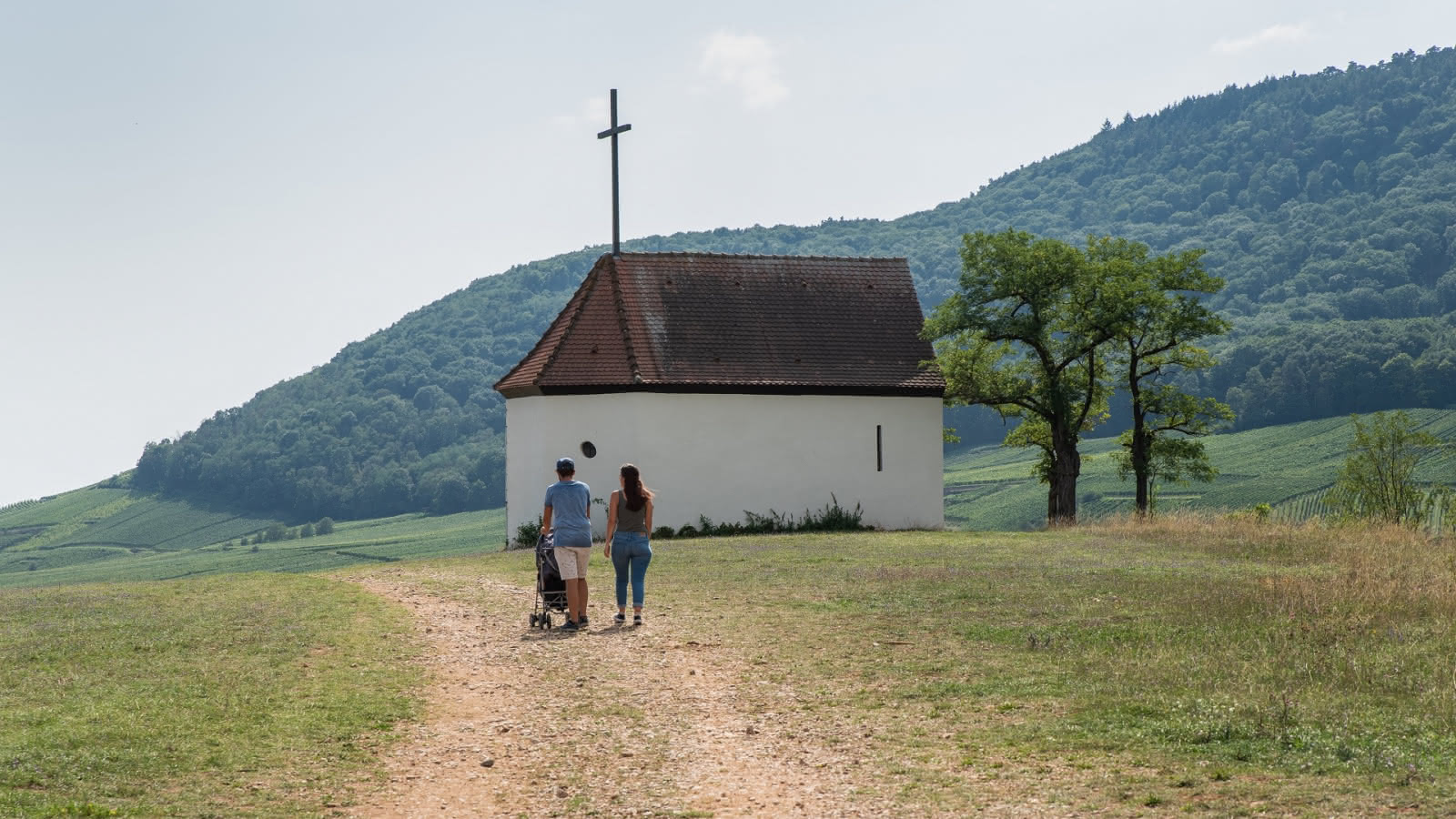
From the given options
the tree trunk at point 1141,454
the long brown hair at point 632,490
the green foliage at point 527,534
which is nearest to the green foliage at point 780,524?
the green foliage at point 527,534

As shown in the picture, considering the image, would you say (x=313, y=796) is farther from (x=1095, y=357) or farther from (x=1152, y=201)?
(x=1152, y=201)

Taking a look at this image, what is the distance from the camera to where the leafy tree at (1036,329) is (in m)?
32.3

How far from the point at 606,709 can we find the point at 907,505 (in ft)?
73.5

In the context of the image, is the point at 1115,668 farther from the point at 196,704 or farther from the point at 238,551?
the point at 238,551

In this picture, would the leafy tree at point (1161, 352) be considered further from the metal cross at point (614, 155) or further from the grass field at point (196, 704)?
the grass field at point (196, 704)

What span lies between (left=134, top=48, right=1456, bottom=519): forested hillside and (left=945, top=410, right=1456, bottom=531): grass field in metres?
9.33

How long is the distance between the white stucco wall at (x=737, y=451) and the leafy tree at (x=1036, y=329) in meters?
1.66

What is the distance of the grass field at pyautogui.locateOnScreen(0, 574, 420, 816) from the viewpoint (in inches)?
333

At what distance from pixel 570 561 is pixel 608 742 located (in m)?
4.94

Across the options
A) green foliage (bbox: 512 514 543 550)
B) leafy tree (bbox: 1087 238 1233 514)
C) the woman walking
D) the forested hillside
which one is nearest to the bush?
green foliage (bbox: 512 514 543 550)

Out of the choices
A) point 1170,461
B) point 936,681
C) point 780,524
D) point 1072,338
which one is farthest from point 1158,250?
point 936,681

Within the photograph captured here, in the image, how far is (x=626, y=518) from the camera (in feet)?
49.1

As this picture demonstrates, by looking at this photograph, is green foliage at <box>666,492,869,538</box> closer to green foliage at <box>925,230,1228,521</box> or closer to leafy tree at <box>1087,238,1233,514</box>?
green foliage at <box>925,230,1228,521</box>

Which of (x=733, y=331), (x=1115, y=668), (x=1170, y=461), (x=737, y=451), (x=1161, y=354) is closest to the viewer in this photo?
(x=1115, y=668)
